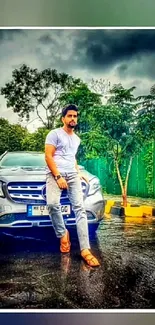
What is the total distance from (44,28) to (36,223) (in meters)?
1.16

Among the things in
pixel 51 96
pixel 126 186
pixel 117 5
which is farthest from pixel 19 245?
pixel 117 5

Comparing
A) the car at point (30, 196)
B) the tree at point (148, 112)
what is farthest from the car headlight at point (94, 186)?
the tree at point (148, 112)

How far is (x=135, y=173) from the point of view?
2592 millimetres

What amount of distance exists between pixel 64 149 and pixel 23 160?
252 millimetres

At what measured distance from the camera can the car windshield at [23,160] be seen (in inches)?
102

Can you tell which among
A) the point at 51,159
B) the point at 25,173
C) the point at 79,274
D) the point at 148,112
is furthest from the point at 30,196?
the point at 148,112

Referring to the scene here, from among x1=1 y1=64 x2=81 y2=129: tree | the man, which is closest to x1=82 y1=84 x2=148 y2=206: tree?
the man

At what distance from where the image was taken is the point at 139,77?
Answer: 8.62 ft

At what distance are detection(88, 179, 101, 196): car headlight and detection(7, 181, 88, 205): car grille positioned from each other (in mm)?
153

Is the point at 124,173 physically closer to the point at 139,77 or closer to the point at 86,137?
the point at 86,137

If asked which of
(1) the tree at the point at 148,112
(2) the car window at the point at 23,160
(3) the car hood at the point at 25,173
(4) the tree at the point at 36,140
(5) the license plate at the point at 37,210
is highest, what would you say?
(1) the tree at the point at 148,112

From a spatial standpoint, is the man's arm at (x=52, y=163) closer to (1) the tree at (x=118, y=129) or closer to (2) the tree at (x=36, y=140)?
(2) the tree at (x=36, y=140)

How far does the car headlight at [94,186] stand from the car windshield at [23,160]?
0.30m

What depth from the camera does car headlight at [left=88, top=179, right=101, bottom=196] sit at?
2.60 metres
